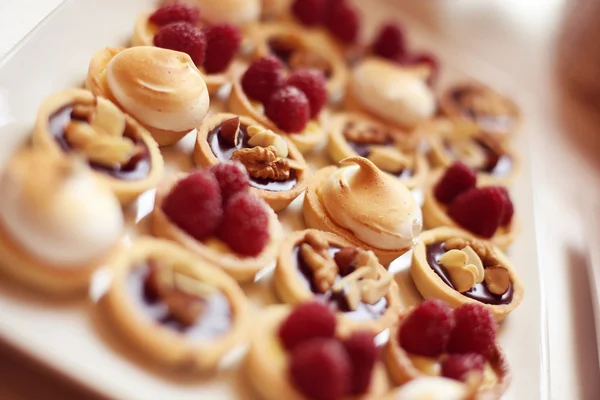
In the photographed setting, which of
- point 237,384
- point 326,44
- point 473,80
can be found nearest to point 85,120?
point 237,384

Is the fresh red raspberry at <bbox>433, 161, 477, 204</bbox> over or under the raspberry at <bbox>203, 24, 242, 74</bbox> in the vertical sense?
under

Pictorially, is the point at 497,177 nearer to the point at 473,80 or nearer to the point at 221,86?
the point at 473,80

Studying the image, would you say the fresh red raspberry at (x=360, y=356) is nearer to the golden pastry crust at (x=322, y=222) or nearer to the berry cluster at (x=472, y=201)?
the golden pastry crust at (x=322, y=222)

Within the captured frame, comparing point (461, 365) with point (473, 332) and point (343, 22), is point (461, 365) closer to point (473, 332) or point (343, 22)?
point (473, 332)

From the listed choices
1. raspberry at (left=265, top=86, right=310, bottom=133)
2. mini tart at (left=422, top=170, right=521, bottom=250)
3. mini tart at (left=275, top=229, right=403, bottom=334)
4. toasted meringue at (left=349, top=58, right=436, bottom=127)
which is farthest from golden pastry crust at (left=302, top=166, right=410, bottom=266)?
toasted meringue at (left=349, top=58, right=436, bottom=127)

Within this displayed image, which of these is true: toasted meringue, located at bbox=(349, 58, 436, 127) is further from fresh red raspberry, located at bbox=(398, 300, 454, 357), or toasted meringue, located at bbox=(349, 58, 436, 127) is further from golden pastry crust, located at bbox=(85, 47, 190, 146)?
fresh red raspberry, located at bbox=(398, 300, 454, 357)

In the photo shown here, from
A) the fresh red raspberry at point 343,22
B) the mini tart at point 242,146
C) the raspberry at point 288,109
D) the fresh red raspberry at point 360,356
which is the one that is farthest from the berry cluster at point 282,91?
the fresh red raspberry at point 360,356

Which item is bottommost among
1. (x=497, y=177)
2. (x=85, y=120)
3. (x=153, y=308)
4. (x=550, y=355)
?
(x=550, y=355)
